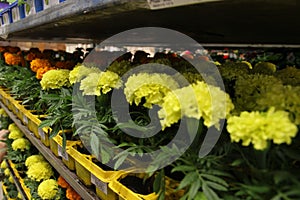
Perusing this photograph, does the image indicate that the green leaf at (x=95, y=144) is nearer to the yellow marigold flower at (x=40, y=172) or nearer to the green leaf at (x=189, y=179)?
the green leaf at (x=189, y=179)

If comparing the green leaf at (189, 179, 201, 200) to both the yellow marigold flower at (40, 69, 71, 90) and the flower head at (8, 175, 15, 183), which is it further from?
the flower head at (8, 175, 15, 183)

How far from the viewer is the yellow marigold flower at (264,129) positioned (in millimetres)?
496

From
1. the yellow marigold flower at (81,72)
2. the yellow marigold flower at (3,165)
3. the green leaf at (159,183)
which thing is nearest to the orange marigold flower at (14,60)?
the yellow marigold flower at (3,165)

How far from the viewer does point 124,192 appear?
2.79 feet

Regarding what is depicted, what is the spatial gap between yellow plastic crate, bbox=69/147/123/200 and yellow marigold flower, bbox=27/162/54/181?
0.77 m

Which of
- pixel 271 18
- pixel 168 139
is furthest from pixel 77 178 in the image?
pixel 271 18

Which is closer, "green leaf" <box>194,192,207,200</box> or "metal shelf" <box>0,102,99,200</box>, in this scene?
"green leaf" <box>194,192,207,200</box>

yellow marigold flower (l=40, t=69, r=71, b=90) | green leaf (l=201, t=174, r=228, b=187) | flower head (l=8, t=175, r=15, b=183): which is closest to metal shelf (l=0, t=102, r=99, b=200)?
yellow marigold flower (l=40, t=69, r=71, b=90)

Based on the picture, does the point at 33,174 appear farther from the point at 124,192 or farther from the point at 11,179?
the point at 124,192

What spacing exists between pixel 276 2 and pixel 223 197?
18.0 inches

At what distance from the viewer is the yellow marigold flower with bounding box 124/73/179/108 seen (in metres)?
0.74

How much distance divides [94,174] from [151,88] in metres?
0.40

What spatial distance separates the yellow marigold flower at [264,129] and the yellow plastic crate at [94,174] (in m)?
0.52

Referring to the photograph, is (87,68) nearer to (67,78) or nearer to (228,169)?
(67,78)
